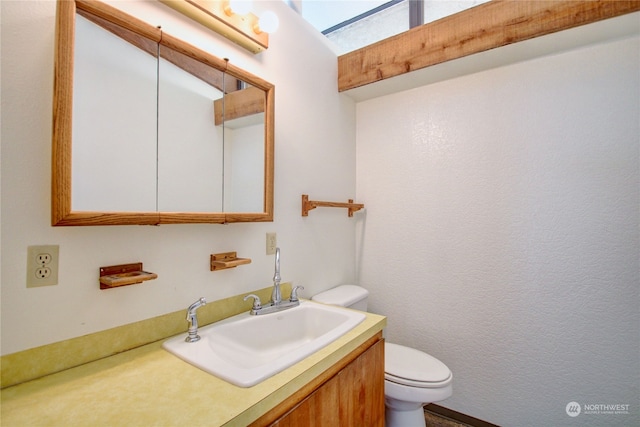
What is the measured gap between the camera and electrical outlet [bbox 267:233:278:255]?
1.45 m

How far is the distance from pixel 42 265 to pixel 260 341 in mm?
782

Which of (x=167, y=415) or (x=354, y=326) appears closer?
(x=167, y=415)

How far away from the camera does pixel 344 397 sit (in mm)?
1000

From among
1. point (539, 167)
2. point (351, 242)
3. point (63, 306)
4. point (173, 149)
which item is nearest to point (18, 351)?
point (63, 306)

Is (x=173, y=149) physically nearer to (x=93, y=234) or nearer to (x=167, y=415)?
(x=93, y=234)

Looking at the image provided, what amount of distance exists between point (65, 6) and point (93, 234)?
633 millimetres

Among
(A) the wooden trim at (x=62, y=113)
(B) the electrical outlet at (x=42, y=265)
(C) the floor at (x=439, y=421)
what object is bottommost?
(C) the floor at (x=439, y=421)

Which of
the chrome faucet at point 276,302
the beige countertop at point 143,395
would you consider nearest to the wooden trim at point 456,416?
the chrome faucet at point 276,302

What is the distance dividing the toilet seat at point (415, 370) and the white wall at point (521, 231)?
324mm

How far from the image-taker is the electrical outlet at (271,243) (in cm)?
145

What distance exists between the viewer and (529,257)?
1.57 meters

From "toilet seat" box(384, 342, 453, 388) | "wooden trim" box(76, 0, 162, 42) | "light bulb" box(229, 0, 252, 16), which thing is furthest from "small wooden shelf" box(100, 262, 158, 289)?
"toilet seat" box(384, 342, 453, 388)

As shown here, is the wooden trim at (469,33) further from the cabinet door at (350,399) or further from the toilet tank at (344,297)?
the cabinet door at (350,399)

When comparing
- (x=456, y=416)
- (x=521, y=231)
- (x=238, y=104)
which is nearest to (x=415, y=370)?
(x=456, y=416)
